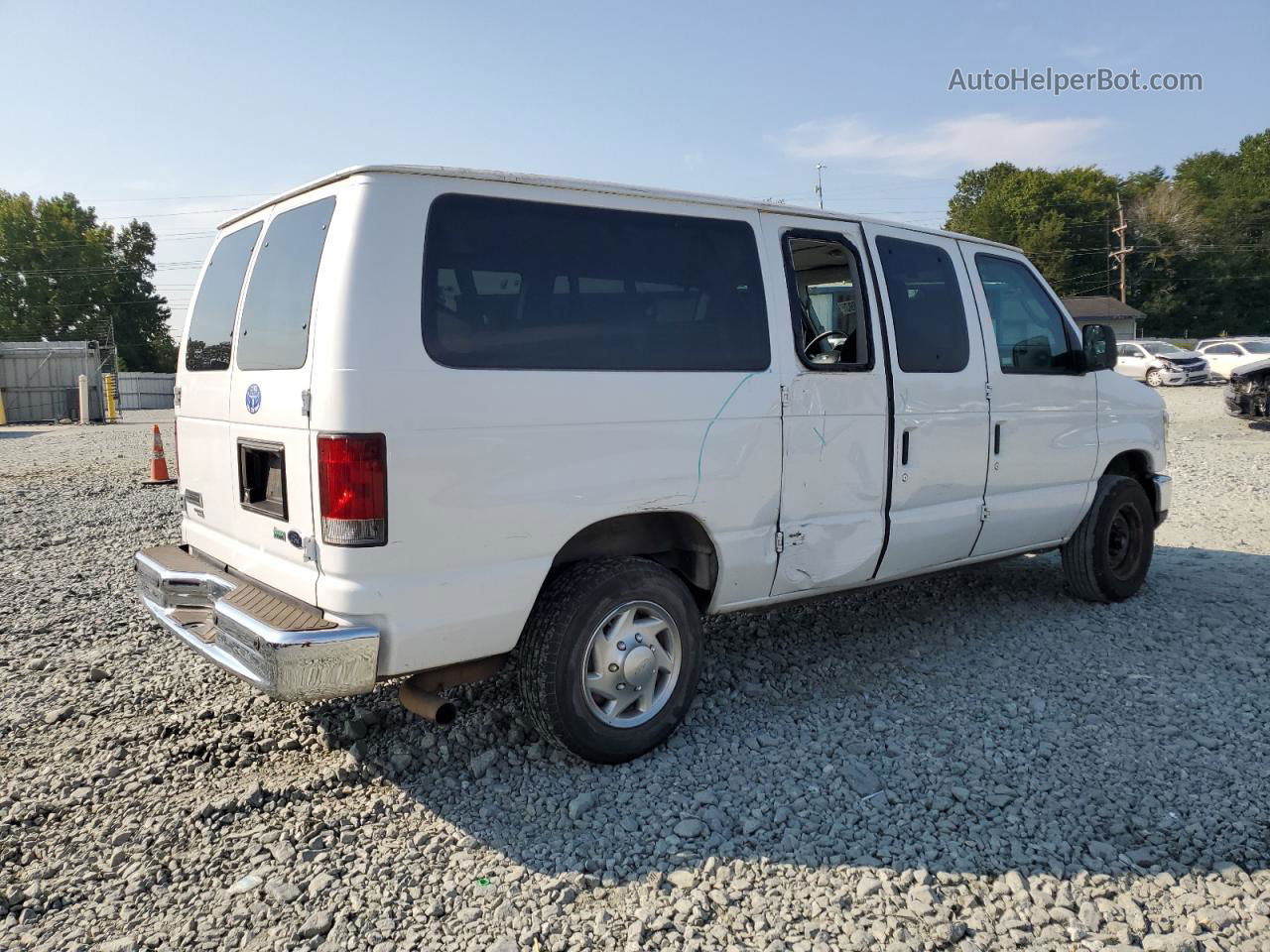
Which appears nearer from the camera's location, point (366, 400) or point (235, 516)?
point (366, 400)

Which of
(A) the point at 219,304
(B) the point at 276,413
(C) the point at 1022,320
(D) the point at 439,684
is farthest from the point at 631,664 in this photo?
(C) the point at 1022,320

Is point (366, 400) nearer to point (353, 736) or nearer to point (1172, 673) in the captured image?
point (353, 736)

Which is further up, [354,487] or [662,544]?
[354,487]

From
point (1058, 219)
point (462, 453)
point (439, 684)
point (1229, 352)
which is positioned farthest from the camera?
point (1058, 219)

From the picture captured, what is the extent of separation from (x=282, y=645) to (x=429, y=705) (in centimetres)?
62

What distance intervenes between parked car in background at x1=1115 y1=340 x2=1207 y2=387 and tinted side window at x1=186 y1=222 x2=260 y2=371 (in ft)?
101

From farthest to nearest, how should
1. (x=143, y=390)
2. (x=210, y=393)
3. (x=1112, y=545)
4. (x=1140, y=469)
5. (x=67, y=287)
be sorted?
(x=67, y=287)
(x=143, y=390)
(x=1140, y=469)
(x=1112, y=545)
(x=210, y=393)

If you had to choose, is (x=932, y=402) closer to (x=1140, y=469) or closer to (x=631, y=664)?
(x=631, y=664)

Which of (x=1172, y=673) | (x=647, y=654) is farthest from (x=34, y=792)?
(x=1172, y=673)

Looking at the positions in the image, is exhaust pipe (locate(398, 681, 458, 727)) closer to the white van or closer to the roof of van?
the white van

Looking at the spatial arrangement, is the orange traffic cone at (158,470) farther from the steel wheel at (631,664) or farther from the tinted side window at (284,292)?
the steel wheel at (631,664)

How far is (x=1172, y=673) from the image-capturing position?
4.77 meters

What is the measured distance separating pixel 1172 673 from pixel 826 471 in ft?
7.31

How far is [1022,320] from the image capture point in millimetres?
5434
